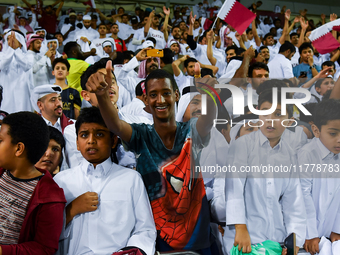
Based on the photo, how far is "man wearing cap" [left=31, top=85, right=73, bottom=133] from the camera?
133 inches

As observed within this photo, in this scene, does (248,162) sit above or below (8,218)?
above

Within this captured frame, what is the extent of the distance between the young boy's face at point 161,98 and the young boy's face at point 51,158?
0.93 meters

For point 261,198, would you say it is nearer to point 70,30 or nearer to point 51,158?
point 51,158

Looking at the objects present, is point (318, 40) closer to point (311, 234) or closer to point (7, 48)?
point (311, 234)

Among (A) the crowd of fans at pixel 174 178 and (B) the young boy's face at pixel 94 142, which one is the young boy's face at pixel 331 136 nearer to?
(A) the crowd of fans at pixel 174 178

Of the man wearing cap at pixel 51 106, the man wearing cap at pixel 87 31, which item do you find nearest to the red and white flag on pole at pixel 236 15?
the man wearing cap at pixel 51 106

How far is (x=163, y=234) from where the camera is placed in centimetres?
197

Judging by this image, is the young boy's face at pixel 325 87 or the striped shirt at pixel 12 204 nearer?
the striped shirt at pixel 12 204

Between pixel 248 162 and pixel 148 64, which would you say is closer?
pixel 248 162

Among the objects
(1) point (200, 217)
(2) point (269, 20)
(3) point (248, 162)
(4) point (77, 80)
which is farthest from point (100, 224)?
(2) point (269, 20)

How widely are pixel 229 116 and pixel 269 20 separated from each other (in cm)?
1101

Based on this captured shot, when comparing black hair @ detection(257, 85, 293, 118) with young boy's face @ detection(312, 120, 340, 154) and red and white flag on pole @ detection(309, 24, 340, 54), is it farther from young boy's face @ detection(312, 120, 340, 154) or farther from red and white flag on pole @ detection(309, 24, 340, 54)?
red and white flag on pole @ detection(309, 24, 340, 54)

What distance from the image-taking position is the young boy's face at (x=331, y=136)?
7.41 ft

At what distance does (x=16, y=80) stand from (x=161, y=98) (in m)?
3.88
